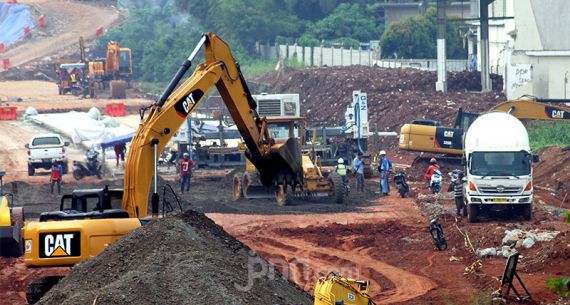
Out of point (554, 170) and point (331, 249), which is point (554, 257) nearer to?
point (331, 249)

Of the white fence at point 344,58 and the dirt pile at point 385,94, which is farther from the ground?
the white fence at point 344,58

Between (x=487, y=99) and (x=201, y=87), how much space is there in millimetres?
38109

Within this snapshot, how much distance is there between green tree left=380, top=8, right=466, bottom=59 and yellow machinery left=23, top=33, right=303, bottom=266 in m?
56.7

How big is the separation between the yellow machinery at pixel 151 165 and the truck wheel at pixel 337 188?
12.0 m

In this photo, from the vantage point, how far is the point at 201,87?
24.4 meters

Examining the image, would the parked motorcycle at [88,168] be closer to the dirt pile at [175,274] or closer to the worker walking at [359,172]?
the worker walking at [359,172]

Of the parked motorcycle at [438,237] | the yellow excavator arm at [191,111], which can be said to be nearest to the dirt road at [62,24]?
the parked motorcycle at [438,237]

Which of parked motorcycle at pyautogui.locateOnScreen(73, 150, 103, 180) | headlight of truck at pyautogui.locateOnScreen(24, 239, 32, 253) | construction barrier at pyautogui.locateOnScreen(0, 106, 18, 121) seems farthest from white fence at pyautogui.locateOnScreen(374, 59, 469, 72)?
headlight of truck at pyautogui.locateOnScreen(24, 239, 32, 253)

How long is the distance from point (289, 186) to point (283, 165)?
12400 mm

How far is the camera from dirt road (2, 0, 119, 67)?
314 feet

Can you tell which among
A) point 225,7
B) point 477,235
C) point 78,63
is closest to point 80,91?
point 78,63

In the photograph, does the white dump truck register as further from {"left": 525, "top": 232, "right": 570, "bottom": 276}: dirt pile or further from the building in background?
the building in background

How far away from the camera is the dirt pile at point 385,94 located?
58562 millimetres

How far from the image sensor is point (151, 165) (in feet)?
74.2
